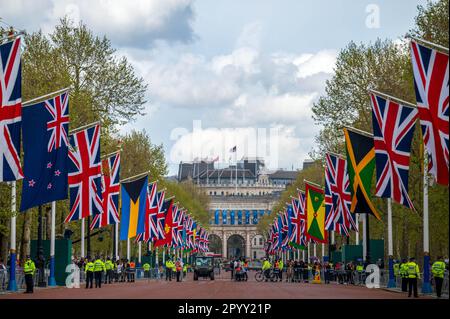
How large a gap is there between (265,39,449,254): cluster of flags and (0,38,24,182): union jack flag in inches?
563

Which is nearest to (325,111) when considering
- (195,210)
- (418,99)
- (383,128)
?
(383,128)

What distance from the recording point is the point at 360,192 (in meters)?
49.7

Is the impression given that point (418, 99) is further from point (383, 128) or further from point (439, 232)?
point (439, 232)

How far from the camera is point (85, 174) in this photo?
5156cm

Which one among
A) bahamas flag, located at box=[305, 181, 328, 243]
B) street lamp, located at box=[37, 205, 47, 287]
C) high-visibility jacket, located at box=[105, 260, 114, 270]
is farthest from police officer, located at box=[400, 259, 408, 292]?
high-visibility jacket, located at box=[105, 260, 114, 270]

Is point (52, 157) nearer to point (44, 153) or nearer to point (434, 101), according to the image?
point (44, 153)

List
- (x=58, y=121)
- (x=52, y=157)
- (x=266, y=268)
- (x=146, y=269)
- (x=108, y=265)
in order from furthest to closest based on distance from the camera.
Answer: (x=146, y=269) → (x=266, y=268) → (x=108, y=265) → (x=58, y=121) → (x=52, y=157)

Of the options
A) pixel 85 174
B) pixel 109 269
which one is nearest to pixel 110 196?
pixel 109 269

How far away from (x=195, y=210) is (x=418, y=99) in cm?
13818

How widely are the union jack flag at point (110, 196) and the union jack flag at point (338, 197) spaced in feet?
40.2

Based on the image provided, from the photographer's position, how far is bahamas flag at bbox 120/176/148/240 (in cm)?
6272

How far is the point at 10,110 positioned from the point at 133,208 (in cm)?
2617

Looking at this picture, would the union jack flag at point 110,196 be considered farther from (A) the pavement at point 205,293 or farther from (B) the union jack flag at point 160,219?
(B) the union jack flag at point 160,219
